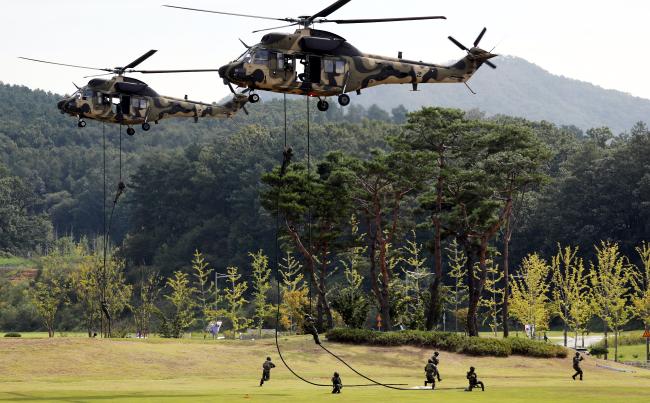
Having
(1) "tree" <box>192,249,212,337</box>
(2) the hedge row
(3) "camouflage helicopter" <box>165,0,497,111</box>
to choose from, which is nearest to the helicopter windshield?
(3) "camouflage helicopter" <box>165,0,497,111</box>

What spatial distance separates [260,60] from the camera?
174ft

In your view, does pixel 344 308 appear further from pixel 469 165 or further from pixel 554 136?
pixel 554 136

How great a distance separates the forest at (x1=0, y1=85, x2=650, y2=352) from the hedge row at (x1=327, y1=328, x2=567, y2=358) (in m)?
5.41

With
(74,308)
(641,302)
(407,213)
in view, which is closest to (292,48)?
(641,302)

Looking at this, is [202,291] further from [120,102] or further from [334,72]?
[334,72]

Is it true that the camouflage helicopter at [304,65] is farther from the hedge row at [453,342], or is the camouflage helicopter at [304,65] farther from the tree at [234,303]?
→ the tree at [234,303]

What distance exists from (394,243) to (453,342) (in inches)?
1307

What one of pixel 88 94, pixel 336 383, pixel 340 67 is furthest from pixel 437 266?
pixel 340 67

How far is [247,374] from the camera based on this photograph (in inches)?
2805

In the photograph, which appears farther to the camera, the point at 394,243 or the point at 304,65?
the point at 394,243

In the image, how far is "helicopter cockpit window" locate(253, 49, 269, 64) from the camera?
53.2 metres

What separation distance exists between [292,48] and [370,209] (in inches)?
1554

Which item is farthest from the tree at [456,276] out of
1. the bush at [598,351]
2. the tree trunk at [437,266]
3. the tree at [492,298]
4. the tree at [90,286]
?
the tree at [90,286]

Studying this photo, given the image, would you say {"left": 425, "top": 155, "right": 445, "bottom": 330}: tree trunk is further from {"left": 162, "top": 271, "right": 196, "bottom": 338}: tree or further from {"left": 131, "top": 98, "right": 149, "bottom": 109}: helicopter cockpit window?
{"left": 131, "top": 98, "right": 149, "bottom": 109}: helicopter cockpit window
